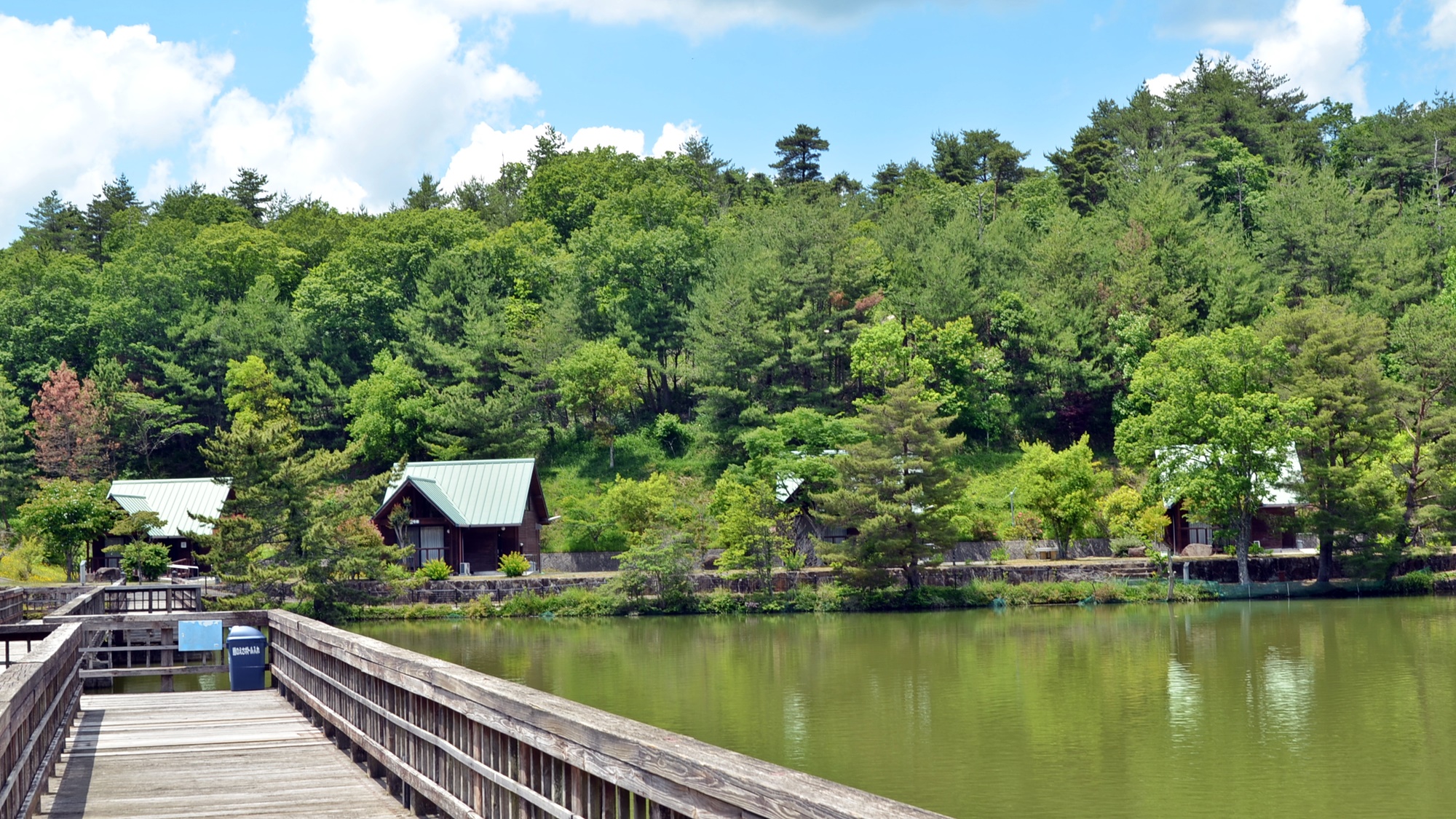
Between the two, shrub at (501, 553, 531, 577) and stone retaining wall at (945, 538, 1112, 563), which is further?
stone retaining wall at (945, 538, 1112, 563)

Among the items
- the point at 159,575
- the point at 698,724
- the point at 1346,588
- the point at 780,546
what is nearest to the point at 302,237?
the point at 159,575

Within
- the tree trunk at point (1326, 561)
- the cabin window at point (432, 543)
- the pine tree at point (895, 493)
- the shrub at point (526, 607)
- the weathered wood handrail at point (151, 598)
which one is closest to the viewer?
the weathered wood handrail at point (151, 598)

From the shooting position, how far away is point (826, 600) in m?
44.4

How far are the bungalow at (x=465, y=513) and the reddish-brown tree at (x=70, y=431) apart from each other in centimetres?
1953

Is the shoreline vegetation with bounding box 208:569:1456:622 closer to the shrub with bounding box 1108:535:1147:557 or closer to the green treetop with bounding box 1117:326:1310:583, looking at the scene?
the shrub with bounding box 1108:535:1147:557

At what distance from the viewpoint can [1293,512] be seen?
5019cm

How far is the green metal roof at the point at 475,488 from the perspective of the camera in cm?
5106

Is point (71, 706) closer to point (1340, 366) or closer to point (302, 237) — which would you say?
point (1340, 366)

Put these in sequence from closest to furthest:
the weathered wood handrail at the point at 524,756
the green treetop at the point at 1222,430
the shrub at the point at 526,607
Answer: the weathered wood handrail at the point at 524,756 → the shrub at the point at 526,607 → the green treetop at the point at 1222,430

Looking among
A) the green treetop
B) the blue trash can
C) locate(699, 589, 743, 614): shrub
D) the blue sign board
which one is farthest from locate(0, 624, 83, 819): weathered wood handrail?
the green treetop

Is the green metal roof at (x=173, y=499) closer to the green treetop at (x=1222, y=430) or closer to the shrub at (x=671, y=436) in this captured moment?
the shrub at (x=671, y=436)

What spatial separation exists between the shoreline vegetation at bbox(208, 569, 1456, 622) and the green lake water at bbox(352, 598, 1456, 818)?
1.63m

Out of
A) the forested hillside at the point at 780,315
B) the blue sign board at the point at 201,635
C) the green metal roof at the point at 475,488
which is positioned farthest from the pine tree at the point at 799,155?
the blue sign board at the point at 201,635

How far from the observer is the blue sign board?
18.6 metres
